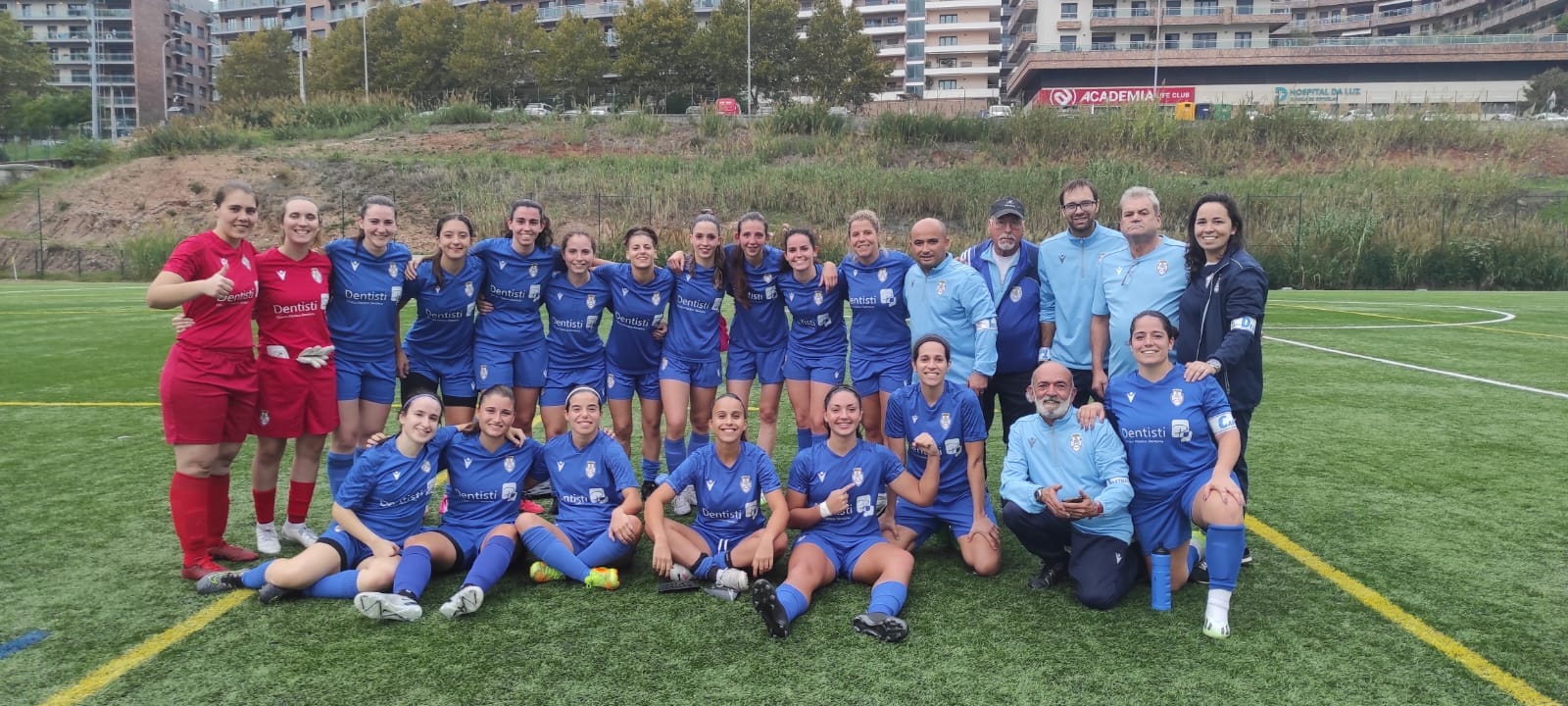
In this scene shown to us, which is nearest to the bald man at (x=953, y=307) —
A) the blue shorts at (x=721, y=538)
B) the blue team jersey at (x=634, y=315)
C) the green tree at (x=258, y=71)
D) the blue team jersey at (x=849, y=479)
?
the blue team jersey at (x=849, y=479)

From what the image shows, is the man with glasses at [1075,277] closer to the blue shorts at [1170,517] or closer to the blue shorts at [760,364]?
the blue shorts at [1170,517]

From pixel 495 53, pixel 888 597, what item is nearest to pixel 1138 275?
pixel 888 597

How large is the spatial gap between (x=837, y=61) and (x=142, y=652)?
57.1 meters

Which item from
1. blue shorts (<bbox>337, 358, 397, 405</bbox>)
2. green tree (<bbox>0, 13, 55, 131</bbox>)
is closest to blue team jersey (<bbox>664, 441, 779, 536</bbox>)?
blue shorts (<bbox>337, 358, 397, 405</bbox>)

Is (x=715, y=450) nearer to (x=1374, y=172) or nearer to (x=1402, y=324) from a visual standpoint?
(x=1402, y=324)

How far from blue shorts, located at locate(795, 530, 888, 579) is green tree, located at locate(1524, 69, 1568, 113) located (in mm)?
64415

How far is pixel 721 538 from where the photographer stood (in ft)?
14.2

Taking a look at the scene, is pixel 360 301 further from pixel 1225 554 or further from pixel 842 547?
pixel 1225 554

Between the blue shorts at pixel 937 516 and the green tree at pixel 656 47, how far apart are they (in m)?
51.8

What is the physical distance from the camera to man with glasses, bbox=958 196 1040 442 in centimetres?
508

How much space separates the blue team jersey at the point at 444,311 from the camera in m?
5.16

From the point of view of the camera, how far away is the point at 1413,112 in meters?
30.4

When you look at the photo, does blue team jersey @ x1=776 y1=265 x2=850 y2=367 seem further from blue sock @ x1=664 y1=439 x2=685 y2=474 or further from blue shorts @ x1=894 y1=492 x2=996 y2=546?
blue shorts @ x1=894 y1=492 x2=996 y2=546

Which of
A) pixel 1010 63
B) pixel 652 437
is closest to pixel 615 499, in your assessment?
pixel 652 437
